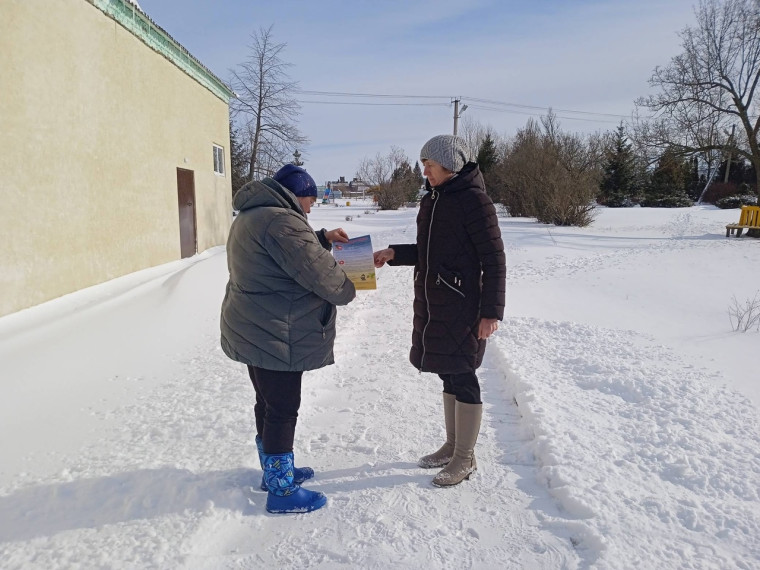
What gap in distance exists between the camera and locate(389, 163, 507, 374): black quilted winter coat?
2727 millimetres

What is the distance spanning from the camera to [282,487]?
8.66 ft

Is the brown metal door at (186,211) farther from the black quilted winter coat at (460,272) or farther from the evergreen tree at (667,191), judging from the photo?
the evergreen tree at (667,191)

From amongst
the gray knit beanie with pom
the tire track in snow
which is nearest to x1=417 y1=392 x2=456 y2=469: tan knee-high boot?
the tire track in snow

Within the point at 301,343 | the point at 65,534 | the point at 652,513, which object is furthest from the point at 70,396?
the point at 652,513

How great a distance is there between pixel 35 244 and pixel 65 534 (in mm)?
5158

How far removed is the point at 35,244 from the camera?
6.48m

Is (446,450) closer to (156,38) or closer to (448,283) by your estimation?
(448,283)

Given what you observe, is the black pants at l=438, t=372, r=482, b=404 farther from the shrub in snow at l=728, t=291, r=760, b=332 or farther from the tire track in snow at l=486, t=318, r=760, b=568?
the shrub in snow at l=728, t=291, r=760, b=332

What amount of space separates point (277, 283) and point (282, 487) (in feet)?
3.33

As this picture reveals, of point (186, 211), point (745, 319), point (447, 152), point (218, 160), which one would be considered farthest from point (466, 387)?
point (218, 160)

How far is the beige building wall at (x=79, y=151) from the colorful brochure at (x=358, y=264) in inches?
198

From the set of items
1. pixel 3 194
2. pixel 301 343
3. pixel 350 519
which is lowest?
pixel 350 519

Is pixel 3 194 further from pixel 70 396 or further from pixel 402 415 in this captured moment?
pixel 402 415

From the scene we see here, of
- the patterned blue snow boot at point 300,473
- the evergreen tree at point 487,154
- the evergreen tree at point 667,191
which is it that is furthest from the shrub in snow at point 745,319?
the evergreen tree at point 487,154
